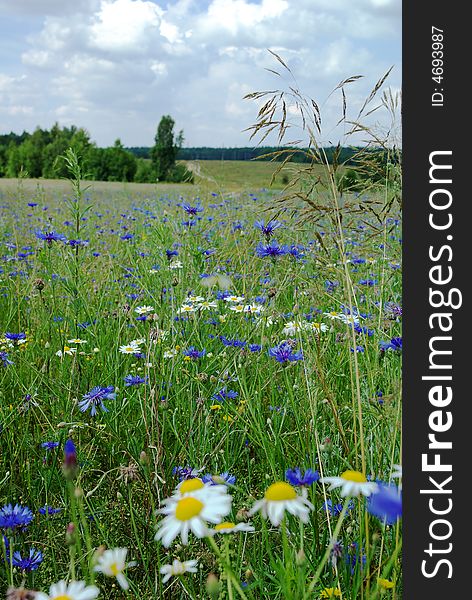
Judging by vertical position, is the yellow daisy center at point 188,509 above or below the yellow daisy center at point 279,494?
below

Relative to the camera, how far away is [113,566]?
29.3 inches

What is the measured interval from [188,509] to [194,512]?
1 cm

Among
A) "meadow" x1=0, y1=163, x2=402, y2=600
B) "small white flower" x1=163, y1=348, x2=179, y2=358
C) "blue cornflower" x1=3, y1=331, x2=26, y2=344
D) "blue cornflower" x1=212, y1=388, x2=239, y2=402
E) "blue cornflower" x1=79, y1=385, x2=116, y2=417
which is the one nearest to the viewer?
"meadow" x1=0, y1=163, x2=402, y2=600

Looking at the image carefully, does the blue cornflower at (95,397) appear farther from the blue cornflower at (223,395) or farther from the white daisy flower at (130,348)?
the white daisy flower at (130,348)

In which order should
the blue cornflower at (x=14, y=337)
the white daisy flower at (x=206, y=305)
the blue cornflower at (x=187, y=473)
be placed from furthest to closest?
the white daisy flower at (x=206, y=305)
the blue cornflower at (x=14, y=337)
the blue cornflower at (x=187, y=473)

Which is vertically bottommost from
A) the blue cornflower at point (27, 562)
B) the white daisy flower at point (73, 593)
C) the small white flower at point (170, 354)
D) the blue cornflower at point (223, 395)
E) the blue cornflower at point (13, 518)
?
the blue cornflower at point (27, 562)

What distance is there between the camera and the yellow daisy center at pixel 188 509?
720 mm

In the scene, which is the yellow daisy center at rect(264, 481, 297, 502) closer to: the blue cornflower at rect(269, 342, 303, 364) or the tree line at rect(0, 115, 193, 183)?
the blue cornflower at rect(269, 342, 303, 364)

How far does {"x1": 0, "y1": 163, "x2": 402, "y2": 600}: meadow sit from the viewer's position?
35.1 inches

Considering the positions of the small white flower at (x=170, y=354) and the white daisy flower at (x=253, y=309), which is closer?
the small white flower at (x=170, y=354)

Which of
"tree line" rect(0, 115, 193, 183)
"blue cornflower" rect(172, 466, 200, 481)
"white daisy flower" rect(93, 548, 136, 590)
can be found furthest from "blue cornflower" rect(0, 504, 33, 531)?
"tree line" rect(0, 115, 193, 183)

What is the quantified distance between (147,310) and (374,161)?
0.98 m

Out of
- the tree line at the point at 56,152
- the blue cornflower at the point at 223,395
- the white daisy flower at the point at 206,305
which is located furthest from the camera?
Result: the tree line at the point at 56,152

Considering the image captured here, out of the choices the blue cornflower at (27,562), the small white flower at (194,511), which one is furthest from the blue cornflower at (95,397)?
the small white flower at (194,511)
